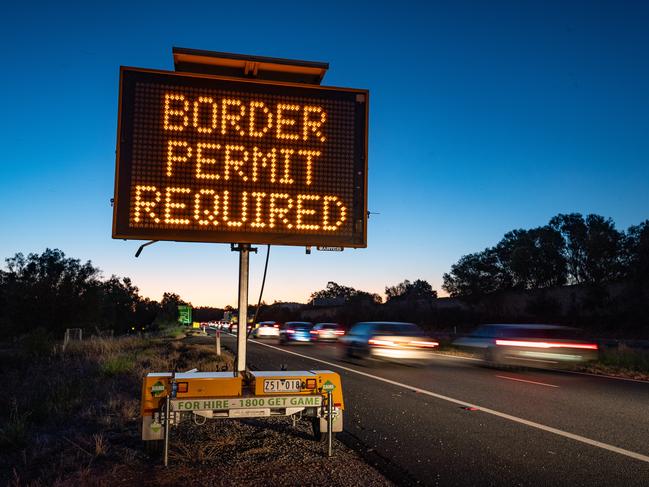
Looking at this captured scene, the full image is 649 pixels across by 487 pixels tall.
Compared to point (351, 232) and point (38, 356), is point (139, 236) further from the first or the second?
point (38, 356)

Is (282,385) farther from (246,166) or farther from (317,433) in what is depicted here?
(246,166)

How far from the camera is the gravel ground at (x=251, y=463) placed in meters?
4.46

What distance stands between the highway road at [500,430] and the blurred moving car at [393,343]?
3777 mm

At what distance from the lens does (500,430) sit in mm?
7094

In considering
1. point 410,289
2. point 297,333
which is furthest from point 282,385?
point 410,289

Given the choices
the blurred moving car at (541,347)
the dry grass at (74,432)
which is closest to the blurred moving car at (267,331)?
the blurred moving car at (541,347)

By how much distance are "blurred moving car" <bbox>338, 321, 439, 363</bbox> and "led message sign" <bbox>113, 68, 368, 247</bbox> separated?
1156cm

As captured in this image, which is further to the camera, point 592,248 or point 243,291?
point 592,248

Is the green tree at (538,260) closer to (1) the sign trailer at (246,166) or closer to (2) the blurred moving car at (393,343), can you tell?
(2) the blurred moving car at (393,343)

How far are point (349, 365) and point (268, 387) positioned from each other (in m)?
12.0

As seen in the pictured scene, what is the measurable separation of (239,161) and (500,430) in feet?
15.8

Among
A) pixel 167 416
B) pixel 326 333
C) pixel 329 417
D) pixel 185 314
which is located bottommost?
pixel 326 333

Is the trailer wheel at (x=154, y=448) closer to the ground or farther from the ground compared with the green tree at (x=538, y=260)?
closer to the ground

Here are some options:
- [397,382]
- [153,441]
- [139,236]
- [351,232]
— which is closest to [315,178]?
[351,232]
